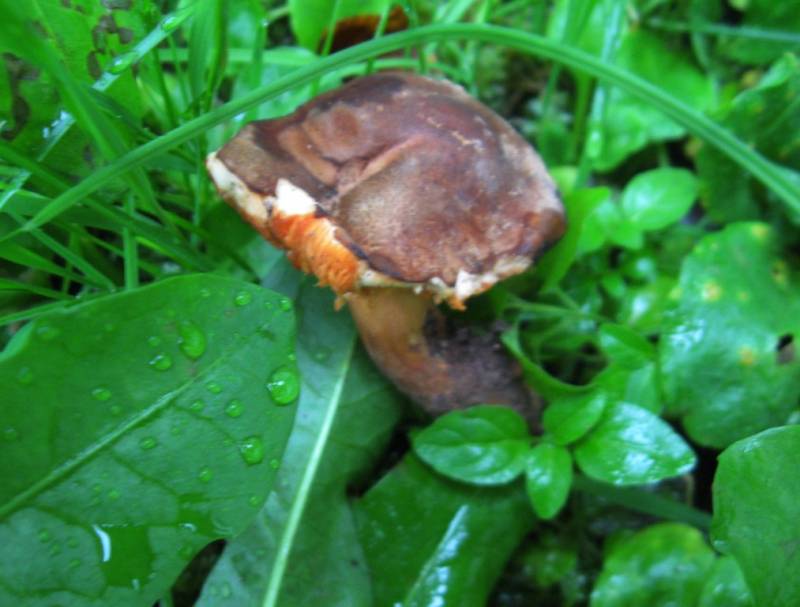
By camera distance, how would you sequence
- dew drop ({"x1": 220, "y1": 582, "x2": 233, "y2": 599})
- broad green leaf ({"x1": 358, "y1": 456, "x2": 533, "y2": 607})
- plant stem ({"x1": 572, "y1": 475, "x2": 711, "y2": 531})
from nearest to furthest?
dew drop ({"x1": 220, "y1": 582, "x2": 233, "y2": 599}) < broad green leaf ({"x1": 358, "y1": 456, "x2": 533, "y2": 607}) < plant stem ({"x1": 572, "y1": 475, "x2": 711, "y2": 531})

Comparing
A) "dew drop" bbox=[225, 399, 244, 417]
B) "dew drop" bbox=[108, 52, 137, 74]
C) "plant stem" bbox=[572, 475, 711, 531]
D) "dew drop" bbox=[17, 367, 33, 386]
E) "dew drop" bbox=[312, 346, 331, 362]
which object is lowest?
"plant stem" bbox=[572, 475, 711, 531]

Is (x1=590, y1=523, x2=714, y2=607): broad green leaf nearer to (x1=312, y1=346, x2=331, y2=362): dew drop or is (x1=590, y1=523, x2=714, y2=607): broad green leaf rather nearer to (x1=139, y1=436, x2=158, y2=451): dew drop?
(x1=312, y1=346, x2=331, y2=362): dew drop

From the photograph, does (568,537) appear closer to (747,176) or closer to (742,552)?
(742,552)

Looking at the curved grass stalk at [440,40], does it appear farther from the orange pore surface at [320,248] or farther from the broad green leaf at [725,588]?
the broad green leaf at [725,588]

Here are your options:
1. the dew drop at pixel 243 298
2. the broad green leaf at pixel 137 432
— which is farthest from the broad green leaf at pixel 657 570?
the dew drop at pixel 243 298

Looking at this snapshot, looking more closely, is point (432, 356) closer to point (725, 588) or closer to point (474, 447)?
Answer: point (474, 447)

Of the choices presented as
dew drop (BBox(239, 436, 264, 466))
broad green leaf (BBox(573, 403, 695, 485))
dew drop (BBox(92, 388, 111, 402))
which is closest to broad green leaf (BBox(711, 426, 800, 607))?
broad green leaf (BBox(573, 403, 695, 485))

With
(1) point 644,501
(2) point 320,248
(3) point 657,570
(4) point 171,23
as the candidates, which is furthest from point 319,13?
(3) point 657,570
